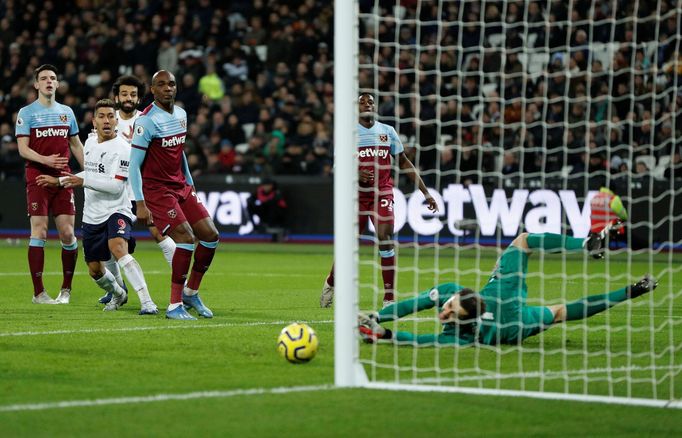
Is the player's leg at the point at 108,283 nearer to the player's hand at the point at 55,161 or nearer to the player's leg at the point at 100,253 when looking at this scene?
the player's leg at the point at 100,253

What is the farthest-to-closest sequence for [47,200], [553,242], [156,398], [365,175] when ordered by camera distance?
1. [47,200]
2. [365,175]
3. [553,242]
4. [156,398]

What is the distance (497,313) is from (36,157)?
A: 5.44 m

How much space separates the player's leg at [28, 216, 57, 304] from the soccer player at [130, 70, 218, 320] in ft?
6.60

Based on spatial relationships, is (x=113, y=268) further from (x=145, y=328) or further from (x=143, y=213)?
(x=145, y=328)

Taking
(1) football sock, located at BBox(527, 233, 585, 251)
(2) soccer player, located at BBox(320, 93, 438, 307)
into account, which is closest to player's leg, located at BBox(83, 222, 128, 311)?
(2) soccer player, located at BBox(320, 93, 438, 307)

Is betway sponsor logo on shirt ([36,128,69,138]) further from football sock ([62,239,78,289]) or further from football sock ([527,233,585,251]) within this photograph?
football sock ([527,233,585,251])

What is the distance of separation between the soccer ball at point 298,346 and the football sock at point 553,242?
7.00ft

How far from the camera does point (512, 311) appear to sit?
8.02m

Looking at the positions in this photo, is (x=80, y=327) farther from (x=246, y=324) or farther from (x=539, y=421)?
(x=539, y=421)

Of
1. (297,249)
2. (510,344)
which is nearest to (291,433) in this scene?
(510,344)

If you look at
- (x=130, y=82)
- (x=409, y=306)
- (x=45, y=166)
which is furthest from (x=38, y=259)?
(x=409, y=306)

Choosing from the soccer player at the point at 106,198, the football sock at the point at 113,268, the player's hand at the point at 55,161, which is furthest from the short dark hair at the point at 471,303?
the player's hand at the point at 55,161

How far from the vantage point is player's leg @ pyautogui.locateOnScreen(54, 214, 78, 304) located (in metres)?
11.5

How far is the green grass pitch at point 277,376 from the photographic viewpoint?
5434mm
